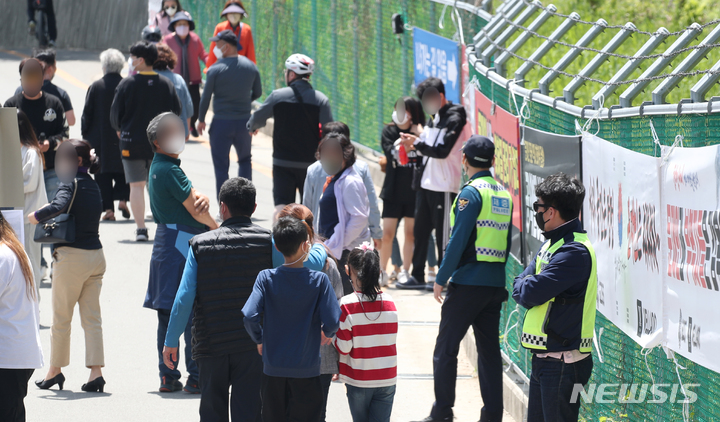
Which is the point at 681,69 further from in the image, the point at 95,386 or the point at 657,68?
the point at 95,386

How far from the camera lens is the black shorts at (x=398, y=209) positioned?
9664mm

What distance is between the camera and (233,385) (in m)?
5.35

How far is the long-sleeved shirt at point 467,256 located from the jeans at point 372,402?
97 centimetres

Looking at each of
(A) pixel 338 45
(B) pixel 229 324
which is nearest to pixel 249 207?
(B) pixel 229 324

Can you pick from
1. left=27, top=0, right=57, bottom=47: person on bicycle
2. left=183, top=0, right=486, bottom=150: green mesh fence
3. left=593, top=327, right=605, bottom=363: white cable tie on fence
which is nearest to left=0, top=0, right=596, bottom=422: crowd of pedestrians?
left=593, top=327, right=605, bottom=363: white cable tie on fence

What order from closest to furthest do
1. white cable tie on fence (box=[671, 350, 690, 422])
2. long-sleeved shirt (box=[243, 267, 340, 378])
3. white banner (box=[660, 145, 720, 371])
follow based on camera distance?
white banner (box=[660, 145, 720, 371]) < white cable tie on fence (box=[671, 350, 690, 422]) < long-sleeved shirt (box=[243, 267, 340, 378])

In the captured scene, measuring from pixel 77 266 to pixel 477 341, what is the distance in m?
2.79

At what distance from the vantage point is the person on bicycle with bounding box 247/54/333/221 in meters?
9.57

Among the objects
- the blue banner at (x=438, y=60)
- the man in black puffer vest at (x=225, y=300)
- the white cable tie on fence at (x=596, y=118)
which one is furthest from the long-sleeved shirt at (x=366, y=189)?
the blue banner at (x=438, y=60)

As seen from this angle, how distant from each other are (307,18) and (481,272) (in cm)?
1217

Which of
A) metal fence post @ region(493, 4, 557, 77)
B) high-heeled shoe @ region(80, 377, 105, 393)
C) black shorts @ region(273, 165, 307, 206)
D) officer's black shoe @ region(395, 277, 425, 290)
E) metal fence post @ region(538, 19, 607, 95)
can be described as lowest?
high-heeled shoe @ region(80, 377, 105, 393)

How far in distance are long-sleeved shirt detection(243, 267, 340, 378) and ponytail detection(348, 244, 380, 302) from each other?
29cm

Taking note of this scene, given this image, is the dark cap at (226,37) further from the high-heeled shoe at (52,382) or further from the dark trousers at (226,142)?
the high-heeled shoe at (52,382)

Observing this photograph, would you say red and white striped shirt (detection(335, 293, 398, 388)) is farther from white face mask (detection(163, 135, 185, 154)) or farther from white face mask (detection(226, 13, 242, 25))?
white face mask (detection(226, 13, 242, 25))
